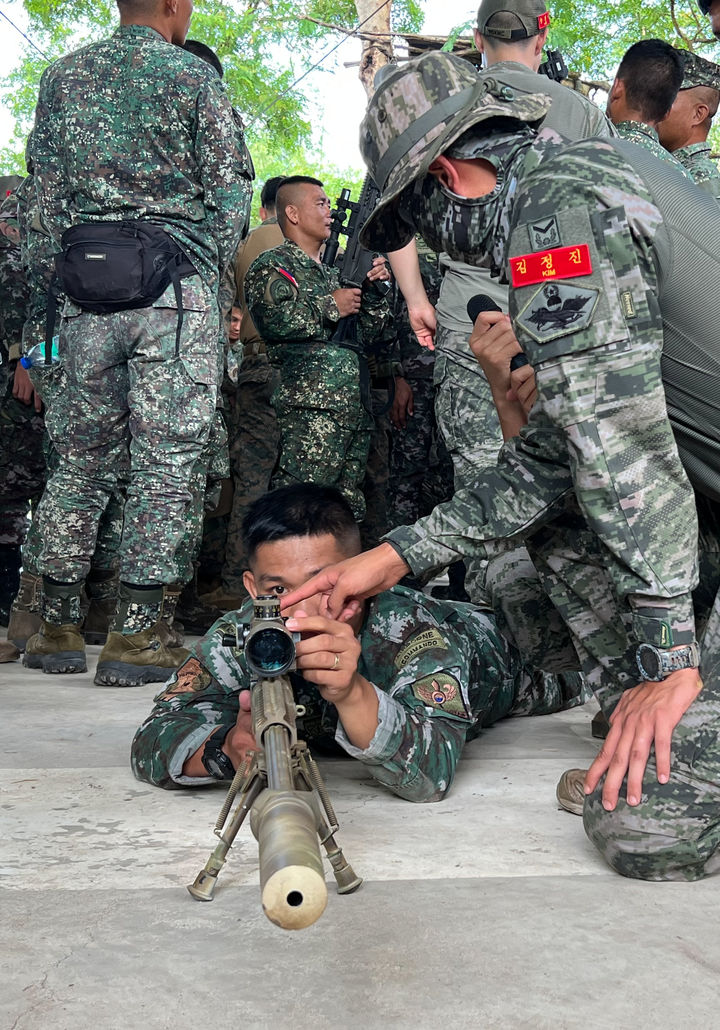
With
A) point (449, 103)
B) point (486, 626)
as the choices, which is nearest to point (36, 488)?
point (486, 626)

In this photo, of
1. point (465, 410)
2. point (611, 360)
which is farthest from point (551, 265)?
point (465, 410)

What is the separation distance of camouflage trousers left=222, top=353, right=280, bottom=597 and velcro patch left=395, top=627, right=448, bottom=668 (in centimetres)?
326

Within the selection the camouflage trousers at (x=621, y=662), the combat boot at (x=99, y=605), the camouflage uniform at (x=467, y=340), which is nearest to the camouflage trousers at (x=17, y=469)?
the combat boot at (x=99, y=605)

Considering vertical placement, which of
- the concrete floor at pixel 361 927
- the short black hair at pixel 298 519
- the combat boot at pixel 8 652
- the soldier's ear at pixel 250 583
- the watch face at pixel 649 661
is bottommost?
the concrete floor at pixel 361 927

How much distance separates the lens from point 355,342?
566cm

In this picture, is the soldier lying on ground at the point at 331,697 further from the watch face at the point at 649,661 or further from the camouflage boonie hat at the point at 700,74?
the camouflage boonie hat at the point at 700,74

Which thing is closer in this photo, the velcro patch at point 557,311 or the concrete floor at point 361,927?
the concrete floor at point 361,927

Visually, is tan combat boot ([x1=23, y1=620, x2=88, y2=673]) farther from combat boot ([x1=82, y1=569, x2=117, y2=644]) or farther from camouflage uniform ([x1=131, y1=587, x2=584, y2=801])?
camouflage uniform ([x1=131, y1=587, x2=584, y2=801])

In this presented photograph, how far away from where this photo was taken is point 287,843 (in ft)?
4.16

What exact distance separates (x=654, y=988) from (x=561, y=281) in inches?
46.2

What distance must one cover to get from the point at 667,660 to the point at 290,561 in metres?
0.87

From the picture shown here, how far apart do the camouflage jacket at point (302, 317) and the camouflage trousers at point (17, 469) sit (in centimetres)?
121

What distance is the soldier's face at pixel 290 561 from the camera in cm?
248

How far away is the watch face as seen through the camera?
201cm
